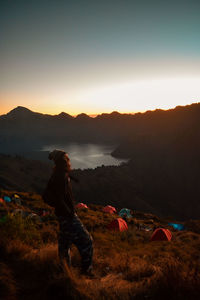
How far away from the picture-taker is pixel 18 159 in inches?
3674

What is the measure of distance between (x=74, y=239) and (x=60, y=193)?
0.77 meters

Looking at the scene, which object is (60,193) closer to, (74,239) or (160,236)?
(74,239)

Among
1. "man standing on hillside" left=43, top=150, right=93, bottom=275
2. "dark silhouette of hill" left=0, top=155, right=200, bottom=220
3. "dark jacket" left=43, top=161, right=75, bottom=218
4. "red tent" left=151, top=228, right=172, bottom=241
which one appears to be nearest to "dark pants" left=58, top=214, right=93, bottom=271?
Result: "man standing on hillside" left=43, top=150, right=93, bottom=275

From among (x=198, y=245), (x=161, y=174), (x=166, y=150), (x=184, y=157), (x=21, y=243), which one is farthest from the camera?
(x=166, y=150)

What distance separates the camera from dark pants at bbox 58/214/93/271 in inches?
121

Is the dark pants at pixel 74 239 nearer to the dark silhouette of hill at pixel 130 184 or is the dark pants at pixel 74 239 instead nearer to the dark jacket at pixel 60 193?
the dark jacket at pixel 60 193

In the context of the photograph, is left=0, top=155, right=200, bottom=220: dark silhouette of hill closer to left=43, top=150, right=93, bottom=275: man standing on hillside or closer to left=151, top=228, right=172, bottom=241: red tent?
left=151, top=228, right=172, bottom=241: red tent

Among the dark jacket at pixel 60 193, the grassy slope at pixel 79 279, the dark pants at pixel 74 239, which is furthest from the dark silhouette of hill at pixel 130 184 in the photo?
the dark jacket at pixel 60 193

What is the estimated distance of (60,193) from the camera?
2.96m

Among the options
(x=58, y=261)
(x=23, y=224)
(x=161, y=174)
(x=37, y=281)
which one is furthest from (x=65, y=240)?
(x=161, y=174)

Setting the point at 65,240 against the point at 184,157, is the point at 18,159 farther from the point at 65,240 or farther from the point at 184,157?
the point at 184,157

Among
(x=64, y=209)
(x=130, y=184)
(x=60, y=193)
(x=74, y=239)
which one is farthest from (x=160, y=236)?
(x=130, y=184)

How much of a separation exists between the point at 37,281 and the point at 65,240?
2.09 ft

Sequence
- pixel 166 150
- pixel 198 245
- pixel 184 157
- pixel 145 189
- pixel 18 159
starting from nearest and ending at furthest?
pixel 198 245, pixel 18 159, pixel 145 189, pixel 184 157, pixel 166 150
